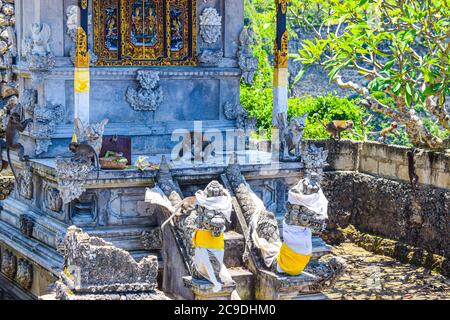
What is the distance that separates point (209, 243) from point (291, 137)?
4375 mm

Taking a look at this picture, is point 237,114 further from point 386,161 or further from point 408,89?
point 386,161

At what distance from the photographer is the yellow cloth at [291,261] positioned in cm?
1611

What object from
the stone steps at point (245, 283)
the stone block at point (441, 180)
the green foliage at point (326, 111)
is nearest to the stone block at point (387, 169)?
the stone block at point (441, 180)

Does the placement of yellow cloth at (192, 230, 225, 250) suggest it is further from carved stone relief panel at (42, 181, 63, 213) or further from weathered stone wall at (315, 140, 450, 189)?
weathered stone wall at (315, 140, 450, 189)

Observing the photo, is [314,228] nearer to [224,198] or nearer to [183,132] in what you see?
[224,198]

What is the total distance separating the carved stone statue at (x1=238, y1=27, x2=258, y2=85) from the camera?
20.9 metres

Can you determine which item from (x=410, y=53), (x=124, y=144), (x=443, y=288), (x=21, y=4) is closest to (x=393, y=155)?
(x=410, y=53)

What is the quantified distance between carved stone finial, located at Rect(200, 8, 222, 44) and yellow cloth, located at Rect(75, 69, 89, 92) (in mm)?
3179

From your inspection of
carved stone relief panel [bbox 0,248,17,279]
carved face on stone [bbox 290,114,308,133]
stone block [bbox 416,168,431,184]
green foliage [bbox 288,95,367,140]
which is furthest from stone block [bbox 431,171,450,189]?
carved stone relief panel [bbox 0,248,17,279]

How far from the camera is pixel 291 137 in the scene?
19.4 meters

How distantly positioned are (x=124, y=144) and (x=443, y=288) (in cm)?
623

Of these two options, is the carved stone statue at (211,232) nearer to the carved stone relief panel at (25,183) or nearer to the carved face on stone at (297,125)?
the carved face on stone at (297,125)

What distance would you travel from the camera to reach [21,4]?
66.1ft

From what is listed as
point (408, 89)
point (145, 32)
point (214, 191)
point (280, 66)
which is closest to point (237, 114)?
point (280, 66)
